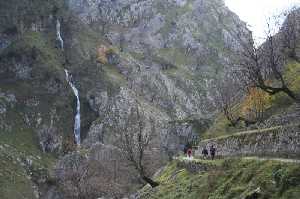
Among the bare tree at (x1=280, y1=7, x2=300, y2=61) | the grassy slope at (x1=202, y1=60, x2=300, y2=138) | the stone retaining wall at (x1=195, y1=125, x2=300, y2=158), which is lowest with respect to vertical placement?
the stone retaining wall at (x1=195, y1=125, x2=300, y2=158)

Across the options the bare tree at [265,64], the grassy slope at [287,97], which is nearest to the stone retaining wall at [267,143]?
the bare tree at [265,64]

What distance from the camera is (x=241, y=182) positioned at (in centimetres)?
4406

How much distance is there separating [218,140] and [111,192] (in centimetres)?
7573

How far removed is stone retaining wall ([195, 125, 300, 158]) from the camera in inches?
1682

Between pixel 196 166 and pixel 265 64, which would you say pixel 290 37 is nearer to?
pixel 265 64

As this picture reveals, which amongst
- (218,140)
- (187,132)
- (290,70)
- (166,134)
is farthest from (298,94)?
(166,134)

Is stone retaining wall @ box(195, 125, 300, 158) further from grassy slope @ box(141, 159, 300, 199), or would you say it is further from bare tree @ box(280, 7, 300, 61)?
bare tree @ box(280, 7, 300, 61)

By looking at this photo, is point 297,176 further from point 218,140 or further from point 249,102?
point 249,102

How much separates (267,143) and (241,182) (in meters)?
6.33

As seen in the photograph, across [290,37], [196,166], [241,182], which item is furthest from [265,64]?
[241,182]

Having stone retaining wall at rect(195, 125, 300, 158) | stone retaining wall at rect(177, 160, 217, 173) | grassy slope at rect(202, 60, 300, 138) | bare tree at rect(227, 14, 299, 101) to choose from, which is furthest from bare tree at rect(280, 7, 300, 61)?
stone retaining wall at rect(177, 160, 217, 173)

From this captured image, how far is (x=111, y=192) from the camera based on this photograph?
14275 cm

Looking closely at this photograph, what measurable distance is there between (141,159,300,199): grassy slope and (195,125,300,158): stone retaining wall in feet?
7.40

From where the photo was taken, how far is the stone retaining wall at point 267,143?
140 feet
